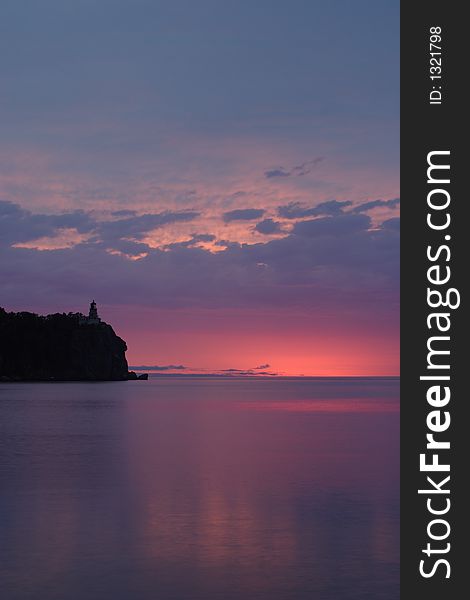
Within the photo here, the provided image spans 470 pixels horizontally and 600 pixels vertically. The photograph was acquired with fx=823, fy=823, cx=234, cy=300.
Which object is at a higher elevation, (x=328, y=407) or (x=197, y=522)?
(x=328, y=407)

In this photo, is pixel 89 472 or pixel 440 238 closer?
pixel 440 238

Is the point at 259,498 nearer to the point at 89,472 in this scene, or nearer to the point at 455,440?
the point at 455,440

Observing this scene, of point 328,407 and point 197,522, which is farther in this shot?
point 328,407

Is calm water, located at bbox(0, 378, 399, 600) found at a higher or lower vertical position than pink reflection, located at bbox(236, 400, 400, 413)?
lower

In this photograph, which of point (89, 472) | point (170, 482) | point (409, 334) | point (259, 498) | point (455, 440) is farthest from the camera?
point (89, 472)

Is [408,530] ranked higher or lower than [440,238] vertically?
lower

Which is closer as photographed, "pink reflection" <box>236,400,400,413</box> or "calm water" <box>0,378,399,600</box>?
"calm water" <box>0,378,399,600</box>

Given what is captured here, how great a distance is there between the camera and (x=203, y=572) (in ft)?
70.3

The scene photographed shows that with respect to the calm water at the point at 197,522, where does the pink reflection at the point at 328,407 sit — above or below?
above

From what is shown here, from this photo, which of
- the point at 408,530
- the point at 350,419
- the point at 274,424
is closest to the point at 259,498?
the point at 408,530

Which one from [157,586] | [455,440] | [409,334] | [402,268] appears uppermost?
[402,268]

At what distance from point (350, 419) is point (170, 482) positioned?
62.4 m

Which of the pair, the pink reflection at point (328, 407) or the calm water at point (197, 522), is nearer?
the calm water at point (197, 522)

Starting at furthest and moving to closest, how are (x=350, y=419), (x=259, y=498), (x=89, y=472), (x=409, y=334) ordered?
(x=350, y=419) < (x=89, y=472) < (x=259, y=498) < (x=409, y=334)
